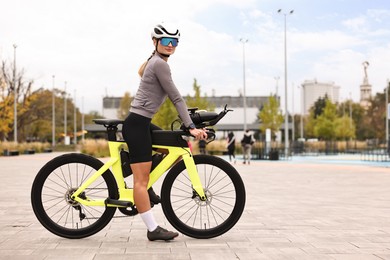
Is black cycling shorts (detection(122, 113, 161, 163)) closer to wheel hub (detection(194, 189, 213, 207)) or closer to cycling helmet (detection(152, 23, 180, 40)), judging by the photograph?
wheel hub (detection(194, 189, 213, 207))

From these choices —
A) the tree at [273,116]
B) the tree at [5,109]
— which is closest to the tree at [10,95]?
the tree at [5,109]

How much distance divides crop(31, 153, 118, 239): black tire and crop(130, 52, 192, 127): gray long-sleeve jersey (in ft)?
2.08

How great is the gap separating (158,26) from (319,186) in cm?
837

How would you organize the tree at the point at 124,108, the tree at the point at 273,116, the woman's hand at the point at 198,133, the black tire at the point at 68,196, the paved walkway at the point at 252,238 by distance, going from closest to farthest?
1. the paved walkway at the point at 252,238
2. the woman's hand at the point at 198,133
3. the black tire at the point at 68,196
4. the tree at the point at 273,116
5. the tree at the point at 124,108

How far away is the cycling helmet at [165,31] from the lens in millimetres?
4957

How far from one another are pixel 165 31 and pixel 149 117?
2.40ft

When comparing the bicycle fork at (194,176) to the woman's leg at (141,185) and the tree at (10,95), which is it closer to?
the woman's leg at (141,185)

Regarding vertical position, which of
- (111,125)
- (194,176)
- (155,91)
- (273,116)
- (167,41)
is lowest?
(194,176)

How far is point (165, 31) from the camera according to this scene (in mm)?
4961

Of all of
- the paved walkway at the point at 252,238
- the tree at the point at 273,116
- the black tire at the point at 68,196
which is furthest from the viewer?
the tree at the point at 273,116

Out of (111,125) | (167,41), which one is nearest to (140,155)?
(111,125)

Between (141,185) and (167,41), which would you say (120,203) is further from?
(167,41)

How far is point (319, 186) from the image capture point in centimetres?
1255

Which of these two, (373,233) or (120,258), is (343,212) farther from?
(120,258)
